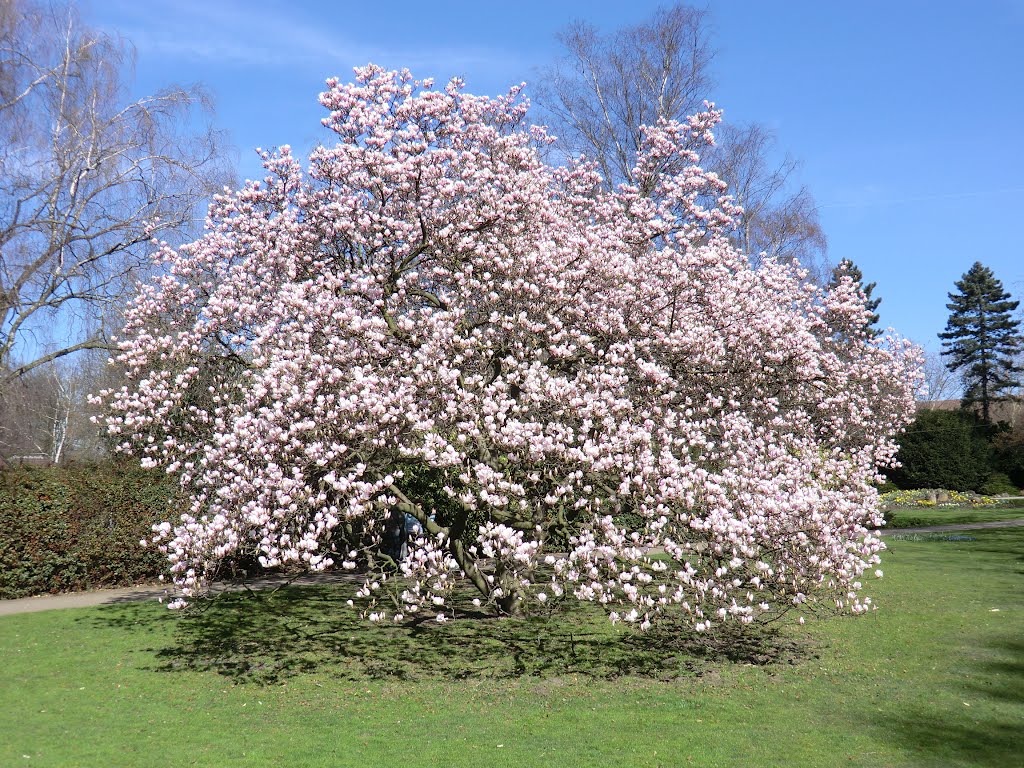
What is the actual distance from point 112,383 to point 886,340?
73.7 ft

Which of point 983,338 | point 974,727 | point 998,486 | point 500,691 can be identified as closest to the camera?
point 974,727

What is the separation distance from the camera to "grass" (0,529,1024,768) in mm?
6820

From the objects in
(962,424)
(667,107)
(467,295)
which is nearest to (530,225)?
(467,295)

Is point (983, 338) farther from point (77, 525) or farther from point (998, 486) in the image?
point (77, 525)

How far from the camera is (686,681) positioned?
8922 mm

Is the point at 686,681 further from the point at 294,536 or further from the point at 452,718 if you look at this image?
the point at 294,536

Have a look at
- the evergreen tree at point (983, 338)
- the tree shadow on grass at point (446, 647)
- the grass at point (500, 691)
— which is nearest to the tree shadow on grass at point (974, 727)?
the grass at point (500, 691)

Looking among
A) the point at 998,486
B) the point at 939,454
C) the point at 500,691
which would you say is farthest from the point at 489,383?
the point at 998,486

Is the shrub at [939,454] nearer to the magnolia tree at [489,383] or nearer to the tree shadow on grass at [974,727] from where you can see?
the magnolia tree at [489,383]

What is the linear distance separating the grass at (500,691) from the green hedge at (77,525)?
252 centimetres

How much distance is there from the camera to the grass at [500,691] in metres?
6.82

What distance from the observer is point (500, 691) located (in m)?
8.59

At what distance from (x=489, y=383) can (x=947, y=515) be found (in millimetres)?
23661

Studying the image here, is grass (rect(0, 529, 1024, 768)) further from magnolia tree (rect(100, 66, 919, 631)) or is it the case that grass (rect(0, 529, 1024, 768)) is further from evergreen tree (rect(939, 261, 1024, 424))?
evergreen tree (rect(939, 261, 1024, 424))
